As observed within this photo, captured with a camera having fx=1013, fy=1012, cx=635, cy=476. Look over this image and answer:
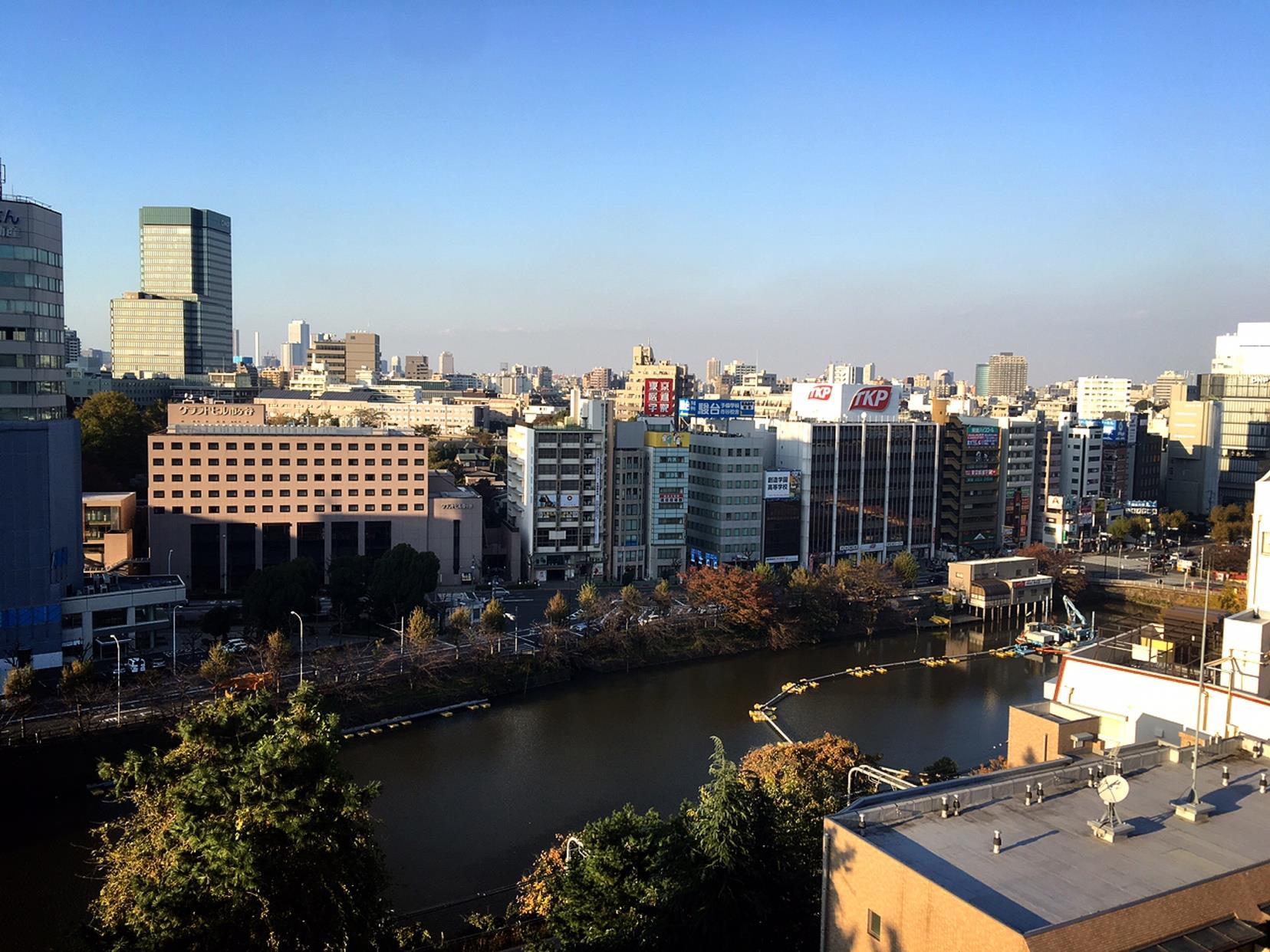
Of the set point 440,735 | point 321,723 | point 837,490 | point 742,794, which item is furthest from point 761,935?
point 837,490

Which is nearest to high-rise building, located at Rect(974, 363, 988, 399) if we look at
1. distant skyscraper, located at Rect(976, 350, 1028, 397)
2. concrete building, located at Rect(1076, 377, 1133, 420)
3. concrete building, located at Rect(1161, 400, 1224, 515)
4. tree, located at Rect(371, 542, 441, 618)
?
distant skyscraper, located at Rect(976, 350, 1028, 397)

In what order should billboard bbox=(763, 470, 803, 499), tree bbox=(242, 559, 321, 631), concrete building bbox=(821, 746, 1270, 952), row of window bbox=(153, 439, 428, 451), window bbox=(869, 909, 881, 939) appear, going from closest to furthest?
concrete building bbox=(821, 746, 1270, 952)
window bbox=(869, 909, 881, 939)
tree bbox=(242, 559, 321, 631)
row of window bbox=(153, 439, 428, 451)
billboard bbox=(763, 470, 803, 499)

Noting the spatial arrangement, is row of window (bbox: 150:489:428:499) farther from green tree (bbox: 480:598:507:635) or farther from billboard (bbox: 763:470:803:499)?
billboard (bbox: 763:470:803:499)

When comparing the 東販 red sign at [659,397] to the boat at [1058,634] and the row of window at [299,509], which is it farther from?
the boat at [1058,634]

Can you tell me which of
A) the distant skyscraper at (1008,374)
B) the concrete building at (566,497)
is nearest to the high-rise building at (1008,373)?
the distant skyscraper at (1008,374)

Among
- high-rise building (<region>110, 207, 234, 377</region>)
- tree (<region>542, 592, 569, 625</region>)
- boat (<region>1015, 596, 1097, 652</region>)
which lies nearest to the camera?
tree (<region>542, 592, 569, 625</region>)

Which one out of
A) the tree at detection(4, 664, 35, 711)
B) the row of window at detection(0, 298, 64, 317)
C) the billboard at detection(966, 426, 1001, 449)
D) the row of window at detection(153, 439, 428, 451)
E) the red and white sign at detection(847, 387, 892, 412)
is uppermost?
the row of window at detection(0, 298, 64, 317)

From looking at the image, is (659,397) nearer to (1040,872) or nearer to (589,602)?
(589,602)

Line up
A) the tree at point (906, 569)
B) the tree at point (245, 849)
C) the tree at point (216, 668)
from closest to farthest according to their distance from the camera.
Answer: the tree at point (245, 849) < the tree at point (216, 668) < the tree at point (906, 569)

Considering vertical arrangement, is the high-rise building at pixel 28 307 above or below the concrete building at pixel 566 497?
above
